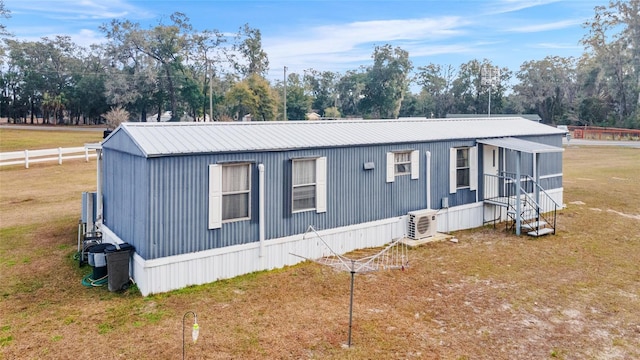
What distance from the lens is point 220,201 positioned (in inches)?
348

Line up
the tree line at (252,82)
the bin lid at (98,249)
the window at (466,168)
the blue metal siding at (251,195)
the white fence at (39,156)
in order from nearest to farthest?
the blue metal siding at (251,195), the bin lid at (98,249), the window at (466,168), the white fence at (39,156), the tree line at (252,82)

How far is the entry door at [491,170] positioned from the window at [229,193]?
759 cm

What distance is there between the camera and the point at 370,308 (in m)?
7.86

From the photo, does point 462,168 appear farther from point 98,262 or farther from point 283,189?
point 98,262

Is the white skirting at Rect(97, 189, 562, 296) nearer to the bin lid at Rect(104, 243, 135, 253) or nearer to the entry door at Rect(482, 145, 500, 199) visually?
the bin lid at Rect(104, 243, 135, 253)

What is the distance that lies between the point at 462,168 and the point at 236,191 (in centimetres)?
695

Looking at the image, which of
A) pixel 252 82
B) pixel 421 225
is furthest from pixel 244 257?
pixel 252 82

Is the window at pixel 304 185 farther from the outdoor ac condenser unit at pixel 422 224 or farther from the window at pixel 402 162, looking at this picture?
the outdoor ac condenser unit at pixel 422 224

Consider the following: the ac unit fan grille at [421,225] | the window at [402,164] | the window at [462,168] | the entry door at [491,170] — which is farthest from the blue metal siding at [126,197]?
the entry door at [491,170]

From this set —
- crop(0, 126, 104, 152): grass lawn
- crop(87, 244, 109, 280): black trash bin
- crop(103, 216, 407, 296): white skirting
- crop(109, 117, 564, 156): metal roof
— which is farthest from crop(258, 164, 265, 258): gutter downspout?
crop(0, 126, 104, 152): grass lawn

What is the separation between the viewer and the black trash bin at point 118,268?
840 cm

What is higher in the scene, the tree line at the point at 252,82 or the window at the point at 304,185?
the tree line at the point at 252,82

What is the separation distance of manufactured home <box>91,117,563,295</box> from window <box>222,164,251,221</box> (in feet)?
0.06

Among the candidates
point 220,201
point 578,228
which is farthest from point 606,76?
point 220,201
